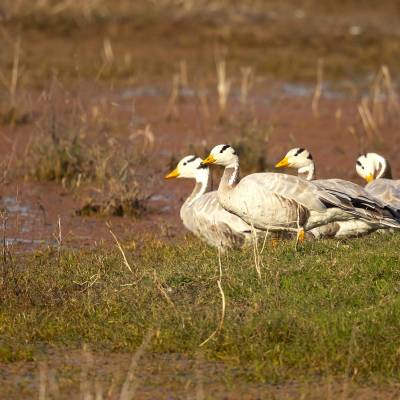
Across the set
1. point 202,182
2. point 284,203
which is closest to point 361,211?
→ point 284,203

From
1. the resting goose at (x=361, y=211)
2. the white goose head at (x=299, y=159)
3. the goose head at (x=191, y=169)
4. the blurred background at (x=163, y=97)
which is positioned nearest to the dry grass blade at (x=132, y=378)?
the blurred background at (x=163, y=97)

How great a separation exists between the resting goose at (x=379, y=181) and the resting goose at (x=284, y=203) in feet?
2.60

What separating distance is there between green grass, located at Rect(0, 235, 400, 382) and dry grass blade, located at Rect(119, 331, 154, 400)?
0.47ft

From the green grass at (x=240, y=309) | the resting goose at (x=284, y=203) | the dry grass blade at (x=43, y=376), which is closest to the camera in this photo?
the dry grass blade at (x=43, y=376)

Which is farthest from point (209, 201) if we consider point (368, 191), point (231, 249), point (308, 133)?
point (308, 133)

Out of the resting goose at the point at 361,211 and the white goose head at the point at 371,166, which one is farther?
the white goose head at the point at 371,166

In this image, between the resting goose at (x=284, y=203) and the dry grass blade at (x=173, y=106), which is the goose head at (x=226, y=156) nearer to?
the resting goose at (x=284, y=203)

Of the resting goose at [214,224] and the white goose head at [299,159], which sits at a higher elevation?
the white goose head at [299,159]

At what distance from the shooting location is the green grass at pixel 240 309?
6.23 meters

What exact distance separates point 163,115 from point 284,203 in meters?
7.55

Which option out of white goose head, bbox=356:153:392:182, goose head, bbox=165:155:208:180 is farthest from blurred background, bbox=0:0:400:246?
white goose head, bbox=356:153:392:182

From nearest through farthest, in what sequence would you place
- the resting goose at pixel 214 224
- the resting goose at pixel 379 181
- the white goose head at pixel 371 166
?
1. the resting goose at pixel 214 224
2. the resting goose at pixel 379 181
3. the white goose head at pixel 371 166

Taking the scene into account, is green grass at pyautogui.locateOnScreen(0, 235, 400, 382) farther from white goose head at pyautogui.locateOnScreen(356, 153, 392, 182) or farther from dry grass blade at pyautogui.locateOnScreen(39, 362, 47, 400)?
white goose head at pyautogui.locateOnScreen(356, 153, 392, 182)

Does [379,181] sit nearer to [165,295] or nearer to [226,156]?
[226,156]
